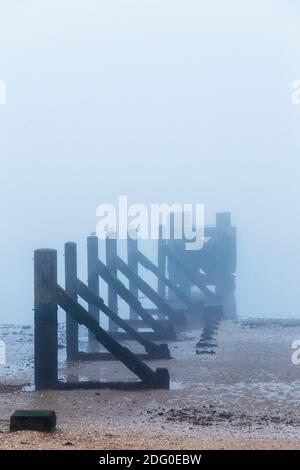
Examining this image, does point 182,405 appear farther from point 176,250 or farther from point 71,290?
point 176,250

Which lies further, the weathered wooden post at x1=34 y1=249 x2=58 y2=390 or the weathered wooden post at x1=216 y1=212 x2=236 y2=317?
the weathered wooden post at x1=216 y1=212 x2=236 y2=317

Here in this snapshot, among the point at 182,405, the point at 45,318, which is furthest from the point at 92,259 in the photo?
the point at 182,405

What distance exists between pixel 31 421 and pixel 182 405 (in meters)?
2.81

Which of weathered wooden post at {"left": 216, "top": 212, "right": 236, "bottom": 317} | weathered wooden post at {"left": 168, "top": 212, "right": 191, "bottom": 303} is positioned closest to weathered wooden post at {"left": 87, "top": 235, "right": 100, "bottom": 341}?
weathered wooden post at {"left": 168, "top": 212, "right": 191, "bottom": 303}

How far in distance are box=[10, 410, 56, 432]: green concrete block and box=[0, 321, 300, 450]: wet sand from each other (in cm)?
12

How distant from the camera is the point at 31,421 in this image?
7410mm

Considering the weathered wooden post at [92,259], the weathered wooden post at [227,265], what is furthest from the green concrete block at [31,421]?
the weathered wooden post at [227,265]

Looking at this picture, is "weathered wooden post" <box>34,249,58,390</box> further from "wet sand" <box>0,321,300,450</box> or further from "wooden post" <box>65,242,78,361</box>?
"wooden post" <box>65,242,78,361</box>

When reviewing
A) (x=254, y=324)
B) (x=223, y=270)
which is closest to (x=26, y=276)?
(x=223, y=270)

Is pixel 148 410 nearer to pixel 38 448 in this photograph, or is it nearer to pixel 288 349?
pixel 38 448

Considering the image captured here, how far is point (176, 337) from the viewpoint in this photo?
55.0 feet

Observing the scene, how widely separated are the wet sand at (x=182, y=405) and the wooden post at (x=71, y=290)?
287 mm

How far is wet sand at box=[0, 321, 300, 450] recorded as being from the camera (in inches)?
284

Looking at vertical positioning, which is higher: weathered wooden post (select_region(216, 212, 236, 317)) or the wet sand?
weathered wooden post (select_region(216, 212, 236, 317))
